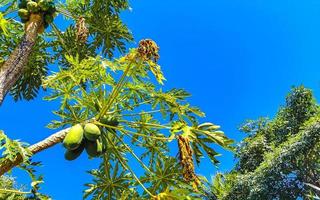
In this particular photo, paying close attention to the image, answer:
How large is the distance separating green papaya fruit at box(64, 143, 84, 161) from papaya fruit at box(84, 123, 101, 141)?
0.17 metres

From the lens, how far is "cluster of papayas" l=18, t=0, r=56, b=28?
Answer: 573cm

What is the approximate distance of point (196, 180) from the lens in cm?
412

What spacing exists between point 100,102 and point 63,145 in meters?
0.75

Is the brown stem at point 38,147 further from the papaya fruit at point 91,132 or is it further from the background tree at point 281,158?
the background tree at point 281,158

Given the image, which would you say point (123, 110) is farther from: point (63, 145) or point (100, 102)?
point (63, 145)

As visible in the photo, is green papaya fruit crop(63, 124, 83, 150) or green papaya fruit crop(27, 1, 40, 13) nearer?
green papaya fruit crop(63, 124, 83, 150)

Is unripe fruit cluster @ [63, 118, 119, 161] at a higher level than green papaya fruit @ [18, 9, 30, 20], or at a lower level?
lower

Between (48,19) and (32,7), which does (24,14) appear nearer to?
(32,7)

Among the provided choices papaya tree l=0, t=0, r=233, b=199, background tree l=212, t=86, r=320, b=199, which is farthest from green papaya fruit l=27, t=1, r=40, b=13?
background tree l=212, t=86, r=320, b=199

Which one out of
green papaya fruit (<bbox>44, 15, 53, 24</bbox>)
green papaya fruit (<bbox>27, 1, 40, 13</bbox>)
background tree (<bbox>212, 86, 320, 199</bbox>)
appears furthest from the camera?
background tree (<bbox>212, 86, 320, 199</bbox>)

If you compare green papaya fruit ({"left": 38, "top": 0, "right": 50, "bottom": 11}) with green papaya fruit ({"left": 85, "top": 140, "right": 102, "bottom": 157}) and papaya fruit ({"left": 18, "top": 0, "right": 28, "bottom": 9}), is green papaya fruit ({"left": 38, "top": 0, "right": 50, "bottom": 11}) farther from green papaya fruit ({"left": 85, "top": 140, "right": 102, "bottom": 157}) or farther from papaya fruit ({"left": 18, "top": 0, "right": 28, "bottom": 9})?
green papaya fruit ({"left": 85, "top": 140, "right": 102, "bottom": 157})

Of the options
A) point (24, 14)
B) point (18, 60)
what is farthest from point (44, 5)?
point (18, 60)

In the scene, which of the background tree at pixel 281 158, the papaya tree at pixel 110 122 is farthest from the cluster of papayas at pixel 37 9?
the background tree at pixel 281 158

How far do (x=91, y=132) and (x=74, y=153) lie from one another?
31 cm
